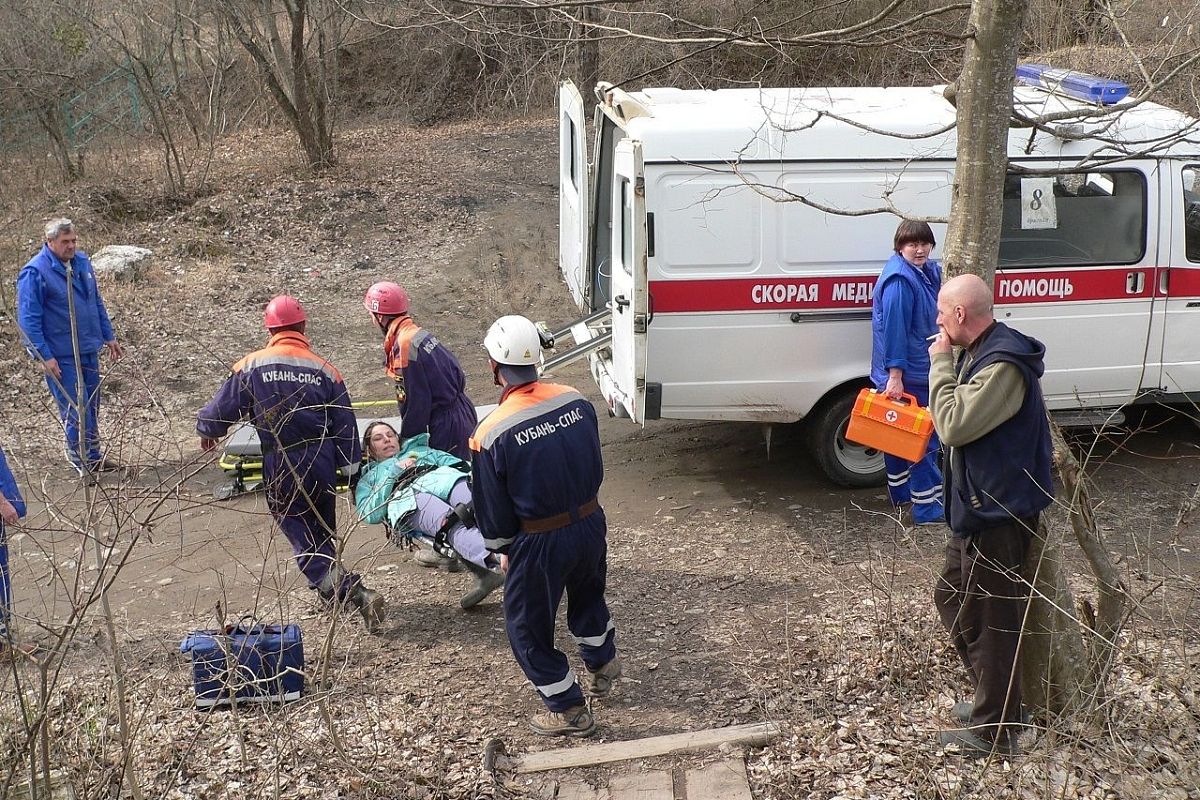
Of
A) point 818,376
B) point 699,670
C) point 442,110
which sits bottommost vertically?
point 699,670

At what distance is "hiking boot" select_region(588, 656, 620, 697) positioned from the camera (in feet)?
15.2

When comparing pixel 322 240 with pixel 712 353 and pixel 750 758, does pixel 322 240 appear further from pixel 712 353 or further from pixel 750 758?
pixel 750 758

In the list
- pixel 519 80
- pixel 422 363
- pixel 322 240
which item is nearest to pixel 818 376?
pixel 422 363

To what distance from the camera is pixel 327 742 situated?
425 cm

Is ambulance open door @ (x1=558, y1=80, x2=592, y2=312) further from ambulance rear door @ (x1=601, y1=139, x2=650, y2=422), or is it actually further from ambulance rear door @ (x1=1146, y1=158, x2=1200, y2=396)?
ambulance rear door @ (x1=1146, y1=158, x2=1200, y2=396)

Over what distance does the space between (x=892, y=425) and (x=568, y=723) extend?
257 cm

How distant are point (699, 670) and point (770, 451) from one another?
280 cm

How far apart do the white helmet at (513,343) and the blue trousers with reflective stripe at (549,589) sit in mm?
700

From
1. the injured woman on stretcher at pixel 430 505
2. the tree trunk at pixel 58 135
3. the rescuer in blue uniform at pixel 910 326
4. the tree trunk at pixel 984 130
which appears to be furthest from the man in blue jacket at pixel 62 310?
the tree trunk at pixel 58 135

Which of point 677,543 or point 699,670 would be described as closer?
point 699,670

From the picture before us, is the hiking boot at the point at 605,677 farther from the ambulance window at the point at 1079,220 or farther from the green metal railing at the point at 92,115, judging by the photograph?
the green metal railing at the point at 92,115

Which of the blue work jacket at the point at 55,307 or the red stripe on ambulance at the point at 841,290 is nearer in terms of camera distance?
the red stripe on ambulance at the point at 841,290

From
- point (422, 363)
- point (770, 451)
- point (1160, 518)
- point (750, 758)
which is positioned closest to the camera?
point (750, 758)

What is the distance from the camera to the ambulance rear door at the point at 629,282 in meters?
5.73
